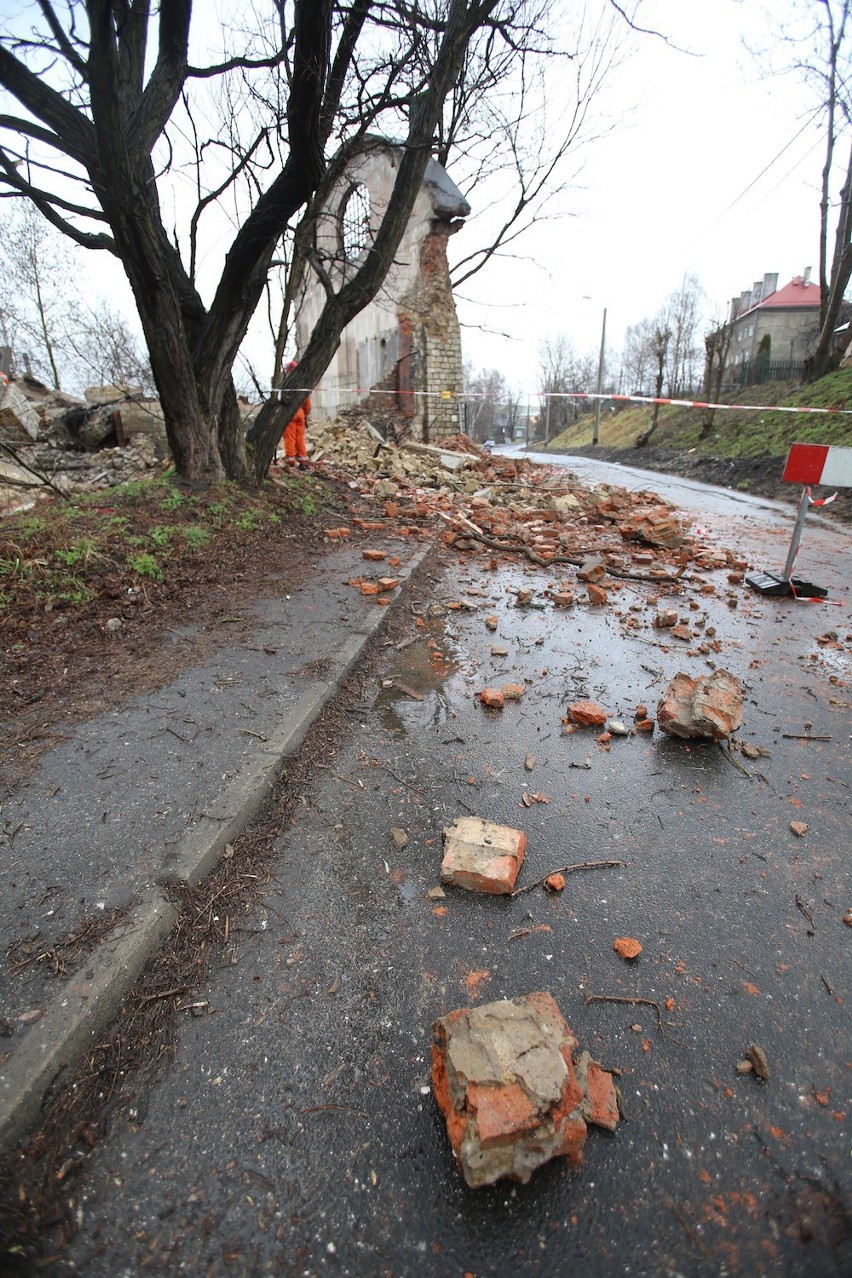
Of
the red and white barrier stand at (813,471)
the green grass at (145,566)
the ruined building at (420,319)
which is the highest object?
the ruined building at (420,319)

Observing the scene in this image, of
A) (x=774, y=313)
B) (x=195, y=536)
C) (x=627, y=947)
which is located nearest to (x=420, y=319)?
(x=195, y=536)

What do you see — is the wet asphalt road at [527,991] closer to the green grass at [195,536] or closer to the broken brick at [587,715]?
the broken brick at [587,715]

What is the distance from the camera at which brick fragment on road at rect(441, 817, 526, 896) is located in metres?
2.11

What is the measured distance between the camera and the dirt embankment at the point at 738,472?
38.6 feet

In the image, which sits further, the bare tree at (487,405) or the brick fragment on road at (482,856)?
the bare tree at (487,405)

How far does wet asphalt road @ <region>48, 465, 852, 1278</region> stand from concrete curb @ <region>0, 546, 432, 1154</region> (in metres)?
0.22

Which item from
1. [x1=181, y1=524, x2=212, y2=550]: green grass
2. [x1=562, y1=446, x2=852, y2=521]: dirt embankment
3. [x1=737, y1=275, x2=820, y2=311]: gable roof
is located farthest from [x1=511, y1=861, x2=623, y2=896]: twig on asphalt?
[x1=737, y1=275, x2=820, y2=311]: gable roof

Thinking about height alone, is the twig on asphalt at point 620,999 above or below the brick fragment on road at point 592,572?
below

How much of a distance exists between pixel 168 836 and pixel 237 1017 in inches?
31.9

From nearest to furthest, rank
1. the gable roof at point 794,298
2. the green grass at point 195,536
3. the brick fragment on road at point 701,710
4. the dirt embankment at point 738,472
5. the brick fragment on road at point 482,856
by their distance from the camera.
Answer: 1. the brick fragment on road at point 482,856
2. the brick fragment on road at point 701,710
3. the green grass at point 195,536
4. the dirt embankment at point 738,472
5. the gable roof at point 794,298

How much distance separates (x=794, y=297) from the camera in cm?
4522

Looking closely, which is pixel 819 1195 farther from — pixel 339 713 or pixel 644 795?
pixel 339 713

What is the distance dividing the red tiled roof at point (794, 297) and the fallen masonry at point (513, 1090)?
2241 inches

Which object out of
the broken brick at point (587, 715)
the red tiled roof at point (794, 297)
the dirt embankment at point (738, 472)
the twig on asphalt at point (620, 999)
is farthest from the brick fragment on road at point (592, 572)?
the red tiled roof at point (794, 297)
